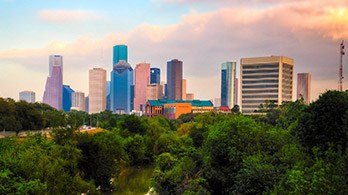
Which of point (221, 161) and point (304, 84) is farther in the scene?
point (304, 84)

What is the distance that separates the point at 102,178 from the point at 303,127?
16.0 meters

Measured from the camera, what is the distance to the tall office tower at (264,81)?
101 metres

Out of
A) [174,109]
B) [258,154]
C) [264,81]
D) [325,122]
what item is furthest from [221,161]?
[174,109]

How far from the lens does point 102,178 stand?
32.6 meters

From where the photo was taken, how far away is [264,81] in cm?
10225

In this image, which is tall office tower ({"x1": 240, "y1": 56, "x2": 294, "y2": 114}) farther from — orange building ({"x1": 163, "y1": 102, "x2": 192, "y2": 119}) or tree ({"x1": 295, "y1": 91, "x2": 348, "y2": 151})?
tree ({"x1": 295, "y1": 91, "x2": 348, "y2": 151})

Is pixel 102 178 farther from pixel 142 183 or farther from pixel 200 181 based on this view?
pixel 200 181

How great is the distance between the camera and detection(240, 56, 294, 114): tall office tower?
100812mm

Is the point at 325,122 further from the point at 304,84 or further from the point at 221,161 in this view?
the point at 304,84

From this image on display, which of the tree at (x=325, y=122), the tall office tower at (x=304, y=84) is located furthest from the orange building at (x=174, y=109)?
the tree at (x=325, y=122)

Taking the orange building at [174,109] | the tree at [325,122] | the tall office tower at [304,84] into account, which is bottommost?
the orange building at [174,109]

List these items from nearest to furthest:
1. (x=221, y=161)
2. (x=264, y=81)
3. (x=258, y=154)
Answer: (x=258, y=154), (x=221, y=161), (x=264, y=81)

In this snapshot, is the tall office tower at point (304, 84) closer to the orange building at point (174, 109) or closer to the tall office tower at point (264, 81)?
the tall office tower at point (264, 81)

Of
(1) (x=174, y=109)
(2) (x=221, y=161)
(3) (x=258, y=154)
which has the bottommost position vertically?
(1) (x=174, y=109)
